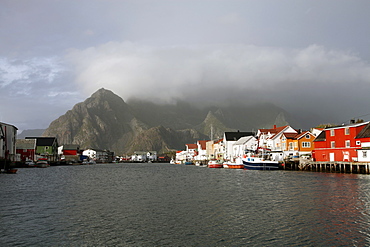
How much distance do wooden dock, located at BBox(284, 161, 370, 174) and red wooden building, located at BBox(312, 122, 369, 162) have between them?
3053 mm

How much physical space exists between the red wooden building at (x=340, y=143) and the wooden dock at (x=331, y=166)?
10.0ft

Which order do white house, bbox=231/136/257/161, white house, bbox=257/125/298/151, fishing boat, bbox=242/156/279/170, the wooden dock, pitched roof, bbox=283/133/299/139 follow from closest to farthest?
1. the wooden dock
2. fishing boat, bbox=242/156/279/170
3. pitched roof, bbox=283/133/299/139
4. white house, bbox=257/125/298/151
5. white house, bbox=231/136/257/161

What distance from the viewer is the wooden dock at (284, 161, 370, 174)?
61750 mm

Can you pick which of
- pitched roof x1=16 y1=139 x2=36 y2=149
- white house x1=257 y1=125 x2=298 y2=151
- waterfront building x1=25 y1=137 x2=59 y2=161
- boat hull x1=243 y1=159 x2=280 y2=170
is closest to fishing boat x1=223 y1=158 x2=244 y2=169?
white house x1=257 y1=125 x2=298 y2=151

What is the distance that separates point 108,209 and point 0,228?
27.6 feet

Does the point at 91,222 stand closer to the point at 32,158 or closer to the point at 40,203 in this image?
the point at 40,203

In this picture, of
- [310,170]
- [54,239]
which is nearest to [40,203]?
[54,239]

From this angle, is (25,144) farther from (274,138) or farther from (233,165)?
(274,138)

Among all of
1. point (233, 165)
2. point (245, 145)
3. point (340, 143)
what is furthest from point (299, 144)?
point (245, 145)

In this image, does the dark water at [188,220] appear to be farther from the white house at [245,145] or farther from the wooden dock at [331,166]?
the white house at [245,145]

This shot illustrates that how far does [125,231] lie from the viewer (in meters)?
19.6

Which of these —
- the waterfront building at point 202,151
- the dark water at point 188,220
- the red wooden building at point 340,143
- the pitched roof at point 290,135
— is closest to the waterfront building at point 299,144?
the pitched roof at point 290,135

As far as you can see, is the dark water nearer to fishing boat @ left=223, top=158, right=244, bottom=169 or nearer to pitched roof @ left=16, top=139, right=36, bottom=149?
fishing boat @ left=223, top=158, right=244, bottom=169

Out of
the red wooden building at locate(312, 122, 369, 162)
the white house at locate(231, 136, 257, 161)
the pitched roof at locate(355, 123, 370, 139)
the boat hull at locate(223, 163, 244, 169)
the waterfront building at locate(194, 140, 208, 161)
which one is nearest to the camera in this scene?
the pitched roof at locate(355, 123, 370, 139)
